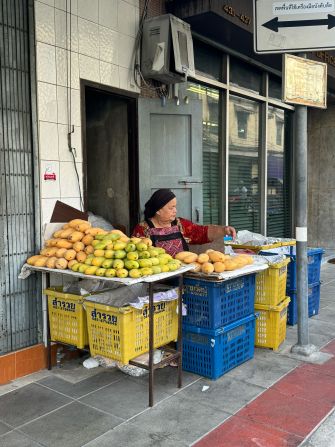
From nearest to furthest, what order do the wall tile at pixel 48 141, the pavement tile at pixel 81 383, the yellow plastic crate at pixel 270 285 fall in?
the pavement tile at pixel 81 383 < the wall tile at pixel 48 141 < the yellow plastic crate at pixel 270 285

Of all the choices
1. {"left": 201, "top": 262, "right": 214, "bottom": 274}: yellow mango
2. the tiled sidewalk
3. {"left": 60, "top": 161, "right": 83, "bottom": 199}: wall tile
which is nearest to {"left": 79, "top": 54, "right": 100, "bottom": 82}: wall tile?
{"left": 60, "top": 161, "right": 83, "bottom": 199}: wall tile

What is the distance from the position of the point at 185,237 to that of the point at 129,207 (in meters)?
0.90

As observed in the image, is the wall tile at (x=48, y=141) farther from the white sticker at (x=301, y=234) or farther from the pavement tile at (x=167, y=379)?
the white sticker at (x=301, y=234)

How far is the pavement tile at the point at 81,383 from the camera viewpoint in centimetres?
375

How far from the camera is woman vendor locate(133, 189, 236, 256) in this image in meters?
4.45

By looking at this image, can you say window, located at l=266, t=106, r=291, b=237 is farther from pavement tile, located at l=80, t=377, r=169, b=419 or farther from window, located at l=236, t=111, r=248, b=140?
pavement tile, located at l=80, t=377, r=169, b=419

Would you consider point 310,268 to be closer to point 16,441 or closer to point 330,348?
point 330,348

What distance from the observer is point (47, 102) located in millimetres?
4133

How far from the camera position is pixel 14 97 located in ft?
12.9

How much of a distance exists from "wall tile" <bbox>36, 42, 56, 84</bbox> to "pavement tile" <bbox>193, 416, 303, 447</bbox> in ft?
10.5

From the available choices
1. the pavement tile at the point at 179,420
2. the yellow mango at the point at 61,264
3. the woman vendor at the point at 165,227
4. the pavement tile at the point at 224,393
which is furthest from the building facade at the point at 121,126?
the pavement tile at the point at 224,393

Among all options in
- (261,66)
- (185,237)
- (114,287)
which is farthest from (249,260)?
(261,66)

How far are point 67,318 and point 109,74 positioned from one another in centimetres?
250

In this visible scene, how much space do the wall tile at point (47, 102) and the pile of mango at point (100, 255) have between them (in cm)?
97
